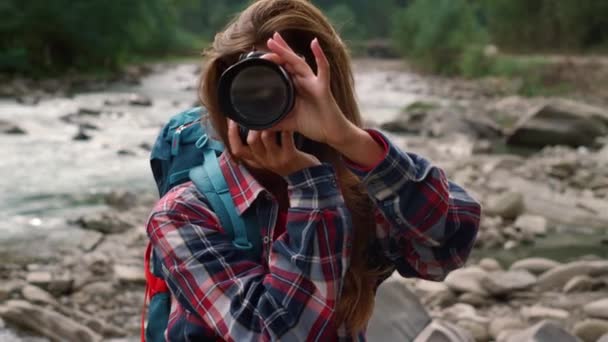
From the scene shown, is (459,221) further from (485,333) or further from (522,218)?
(522,218)

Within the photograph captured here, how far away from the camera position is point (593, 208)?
570 cm

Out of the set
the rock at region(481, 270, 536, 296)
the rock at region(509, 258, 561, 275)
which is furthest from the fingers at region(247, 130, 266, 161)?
the rock at region(509, 258, 561, 275)

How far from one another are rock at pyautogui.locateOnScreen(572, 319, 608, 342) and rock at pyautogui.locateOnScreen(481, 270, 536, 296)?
2.52 ft

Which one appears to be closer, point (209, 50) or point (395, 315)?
point (209, 50)

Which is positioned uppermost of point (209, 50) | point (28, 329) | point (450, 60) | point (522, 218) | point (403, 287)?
point (209, 50)

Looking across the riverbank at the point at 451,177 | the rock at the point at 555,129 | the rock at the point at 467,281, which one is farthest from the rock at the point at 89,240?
the rock at the point at 555,129

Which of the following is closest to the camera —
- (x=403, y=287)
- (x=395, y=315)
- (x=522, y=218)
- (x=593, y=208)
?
(x=395, y=315)

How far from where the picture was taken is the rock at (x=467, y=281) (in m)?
3.56

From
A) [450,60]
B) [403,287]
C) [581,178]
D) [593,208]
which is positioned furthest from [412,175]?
[450,60]

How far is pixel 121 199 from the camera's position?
19.6 ft

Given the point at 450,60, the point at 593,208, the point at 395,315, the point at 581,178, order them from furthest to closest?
the point at 450,60
the point at 581,178
the point at 593,208
the point at 395,315

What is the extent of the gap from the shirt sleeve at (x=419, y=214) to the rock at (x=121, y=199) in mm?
4922

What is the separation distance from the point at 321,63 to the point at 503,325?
2268mm

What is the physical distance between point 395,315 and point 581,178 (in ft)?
17.0
